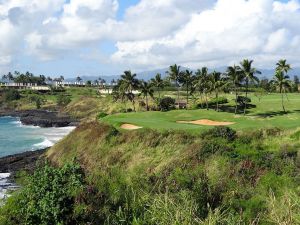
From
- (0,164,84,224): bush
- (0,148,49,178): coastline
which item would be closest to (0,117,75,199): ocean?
(0,148,49,178): coastline

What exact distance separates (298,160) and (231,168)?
19.1ft

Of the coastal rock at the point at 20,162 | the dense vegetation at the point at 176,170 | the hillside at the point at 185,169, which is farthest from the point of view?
the coastal rock at the point at 20,162

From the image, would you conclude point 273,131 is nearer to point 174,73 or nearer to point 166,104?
point 174,73

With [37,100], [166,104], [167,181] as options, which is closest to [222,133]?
[167,181]

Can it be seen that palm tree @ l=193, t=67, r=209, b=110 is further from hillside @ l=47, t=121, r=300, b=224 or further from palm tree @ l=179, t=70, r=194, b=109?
hillside @ l=47, t=121, r=300, b=224

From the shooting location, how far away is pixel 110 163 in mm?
42562

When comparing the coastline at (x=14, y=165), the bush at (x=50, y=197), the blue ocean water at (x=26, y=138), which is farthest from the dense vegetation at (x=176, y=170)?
the blue ocean water at (x=26, y=138)

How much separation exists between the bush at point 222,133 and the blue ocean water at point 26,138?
31236 millimetres

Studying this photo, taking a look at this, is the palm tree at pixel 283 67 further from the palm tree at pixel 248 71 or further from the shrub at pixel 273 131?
the shrub at pixel 273 131

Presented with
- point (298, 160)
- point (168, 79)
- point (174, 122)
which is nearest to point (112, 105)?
point (168, 79)

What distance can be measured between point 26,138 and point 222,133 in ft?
150

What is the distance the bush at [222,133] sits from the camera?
43719 mm

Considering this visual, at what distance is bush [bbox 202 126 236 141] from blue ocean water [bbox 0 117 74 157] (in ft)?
102

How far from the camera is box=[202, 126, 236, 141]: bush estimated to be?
43.7 m
